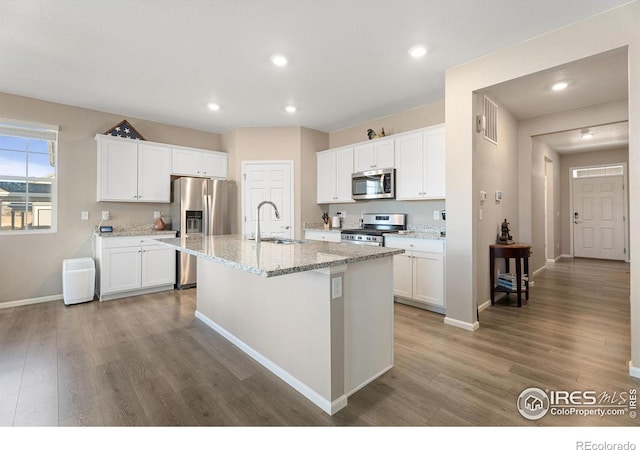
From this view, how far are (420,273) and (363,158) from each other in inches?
75.7

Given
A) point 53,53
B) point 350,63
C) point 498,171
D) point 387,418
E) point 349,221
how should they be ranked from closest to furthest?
1. point 387,418
2. point 53,53
3. point 350,63
4. point 498,171
5. point 349,221

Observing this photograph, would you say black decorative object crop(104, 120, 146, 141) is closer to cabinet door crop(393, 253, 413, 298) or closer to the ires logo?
cabinet door crop(393, 253, 413, 298)

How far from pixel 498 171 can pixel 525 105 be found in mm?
1030

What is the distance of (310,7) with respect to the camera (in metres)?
2.17

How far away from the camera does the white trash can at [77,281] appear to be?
12.1ft

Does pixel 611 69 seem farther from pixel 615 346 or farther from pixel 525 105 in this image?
pixel 615 346

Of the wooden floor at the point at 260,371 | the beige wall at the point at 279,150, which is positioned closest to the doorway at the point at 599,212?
the wooden floor at the point at 260,371

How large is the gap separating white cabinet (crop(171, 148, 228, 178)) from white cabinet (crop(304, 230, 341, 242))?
1816 millimetres

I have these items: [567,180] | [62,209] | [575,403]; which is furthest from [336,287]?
[567,180]

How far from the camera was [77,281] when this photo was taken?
3.71 m

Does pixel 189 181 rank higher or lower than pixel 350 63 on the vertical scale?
lower

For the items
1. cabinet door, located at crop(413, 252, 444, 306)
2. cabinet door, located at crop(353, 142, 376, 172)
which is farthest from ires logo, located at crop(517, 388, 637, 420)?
cabinet door, located at crop(353, 142, 376, 172)

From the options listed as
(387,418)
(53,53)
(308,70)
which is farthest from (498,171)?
(53,53)

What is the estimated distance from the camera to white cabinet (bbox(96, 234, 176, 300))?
3.90m
